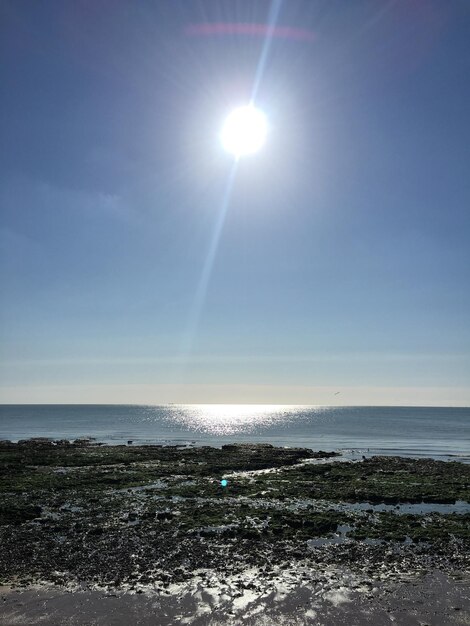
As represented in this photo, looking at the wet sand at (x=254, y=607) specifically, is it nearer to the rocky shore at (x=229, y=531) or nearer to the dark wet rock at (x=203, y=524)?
the rocky shore at (x=229, y=531)

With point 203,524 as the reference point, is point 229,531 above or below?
above

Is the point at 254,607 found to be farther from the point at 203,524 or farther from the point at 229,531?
the point at 203,524

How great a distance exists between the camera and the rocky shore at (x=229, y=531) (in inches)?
713

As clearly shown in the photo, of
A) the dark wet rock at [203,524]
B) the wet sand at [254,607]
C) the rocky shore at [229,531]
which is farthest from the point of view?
the dark wet rock at [203,524]

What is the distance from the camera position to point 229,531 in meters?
24.8

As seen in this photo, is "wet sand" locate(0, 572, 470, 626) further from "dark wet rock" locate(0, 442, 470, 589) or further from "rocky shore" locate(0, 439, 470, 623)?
"dark wet rock" locate(0, 442, 470, 589)

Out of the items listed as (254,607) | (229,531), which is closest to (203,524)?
(229,531)

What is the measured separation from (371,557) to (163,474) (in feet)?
98.2

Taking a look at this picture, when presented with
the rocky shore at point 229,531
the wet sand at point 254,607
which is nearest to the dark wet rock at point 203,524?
the rocky shore at point 229,531

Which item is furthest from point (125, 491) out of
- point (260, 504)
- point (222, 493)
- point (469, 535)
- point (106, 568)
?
point (469, 535)

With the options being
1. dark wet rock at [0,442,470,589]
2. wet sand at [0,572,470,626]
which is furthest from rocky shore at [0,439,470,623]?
wet sand at [0,572,470,626]

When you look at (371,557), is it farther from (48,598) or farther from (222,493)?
(222,493)

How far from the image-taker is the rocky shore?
59.4ft

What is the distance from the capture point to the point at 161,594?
55.0ft
